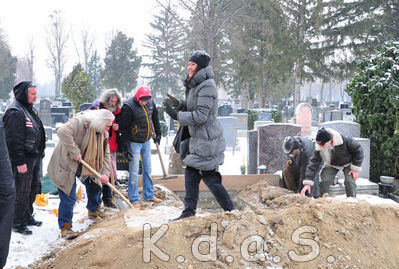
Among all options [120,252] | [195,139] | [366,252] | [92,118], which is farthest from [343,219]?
[92,118]

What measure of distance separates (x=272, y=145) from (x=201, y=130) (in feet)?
14.7

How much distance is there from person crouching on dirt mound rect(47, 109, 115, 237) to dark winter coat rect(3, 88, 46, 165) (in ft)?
0.93

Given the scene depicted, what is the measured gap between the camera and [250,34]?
24.3 meters

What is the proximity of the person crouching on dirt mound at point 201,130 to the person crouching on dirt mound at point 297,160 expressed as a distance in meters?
2.14

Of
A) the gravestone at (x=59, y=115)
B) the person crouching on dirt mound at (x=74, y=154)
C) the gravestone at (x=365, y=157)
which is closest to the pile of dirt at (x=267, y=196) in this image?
the gravestone at (x=365, y=157)

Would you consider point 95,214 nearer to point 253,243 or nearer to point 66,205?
point 66,205

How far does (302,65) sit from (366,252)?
19.9m

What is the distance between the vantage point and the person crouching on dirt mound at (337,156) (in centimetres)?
509

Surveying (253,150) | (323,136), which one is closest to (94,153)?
(323,136)

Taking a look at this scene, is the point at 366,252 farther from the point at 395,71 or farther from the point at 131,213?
the point at 395,71

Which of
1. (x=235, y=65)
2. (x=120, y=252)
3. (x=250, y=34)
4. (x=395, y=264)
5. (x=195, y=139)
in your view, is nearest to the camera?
(x=120, y=252)

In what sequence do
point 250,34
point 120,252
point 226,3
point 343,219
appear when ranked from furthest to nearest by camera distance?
point 250,34, point 226,3, point 343,219, point 120,252

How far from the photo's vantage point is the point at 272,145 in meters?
8.12

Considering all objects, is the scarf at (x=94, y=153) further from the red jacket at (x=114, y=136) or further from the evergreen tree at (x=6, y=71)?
the evergreen tree at (x=6, y=71)
